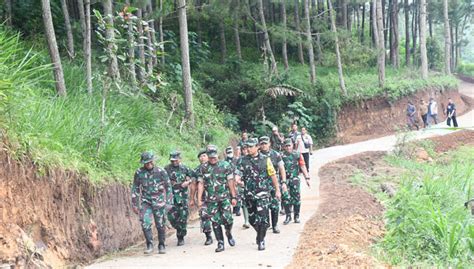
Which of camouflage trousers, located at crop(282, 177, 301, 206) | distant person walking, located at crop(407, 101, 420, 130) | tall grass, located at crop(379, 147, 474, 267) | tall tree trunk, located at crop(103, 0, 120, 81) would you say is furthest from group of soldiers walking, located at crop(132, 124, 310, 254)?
distant person walking, located at crop(407, 101, 420, 130)

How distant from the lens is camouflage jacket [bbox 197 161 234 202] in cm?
1034

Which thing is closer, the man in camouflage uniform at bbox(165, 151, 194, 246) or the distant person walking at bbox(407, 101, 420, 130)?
the man in camouflage uniform at bbox(165, 151, 194, 246)

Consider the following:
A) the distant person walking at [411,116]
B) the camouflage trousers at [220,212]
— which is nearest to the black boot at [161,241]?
the camouflage trousers at [220,212]

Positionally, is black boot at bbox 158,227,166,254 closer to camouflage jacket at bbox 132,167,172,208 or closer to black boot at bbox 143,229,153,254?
black boot at bbox 143,229,153,254

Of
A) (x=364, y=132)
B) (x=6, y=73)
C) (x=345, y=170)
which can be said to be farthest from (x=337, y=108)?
(x=6, y=73)

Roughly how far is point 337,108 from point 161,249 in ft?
70.5

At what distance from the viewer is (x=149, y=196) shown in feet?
33.1

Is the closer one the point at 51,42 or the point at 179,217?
the point at 179,217

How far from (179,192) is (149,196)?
1.24 metres

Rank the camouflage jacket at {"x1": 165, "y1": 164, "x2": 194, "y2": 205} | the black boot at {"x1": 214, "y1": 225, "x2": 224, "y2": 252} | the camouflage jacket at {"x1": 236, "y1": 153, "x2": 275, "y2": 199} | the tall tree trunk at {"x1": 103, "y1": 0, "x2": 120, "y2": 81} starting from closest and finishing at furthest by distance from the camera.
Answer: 1. the black boot at {"x1": 214, "y1": 225, "x2": 224, "y2": 252}
2. the camouflage jacket at {"x1": 236, "y1": 153, "x2": 275, "y2": 199}
3. the camouflage jacket at {"x1": 165, "y1": 164, "x2": 194, "y2": 205}
4. the tall tree trunk at {"x1": 103, "y1": 0, "x2": 120, "y2": 81}

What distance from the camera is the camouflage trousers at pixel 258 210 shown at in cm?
1002

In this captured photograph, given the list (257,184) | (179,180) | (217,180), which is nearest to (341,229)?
(257,184)

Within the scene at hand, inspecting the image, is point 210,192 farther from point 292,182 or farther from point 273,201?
point 292,182

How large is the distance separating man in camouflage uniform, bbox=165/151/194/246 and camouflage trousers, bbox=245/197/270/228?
4.63 feet
